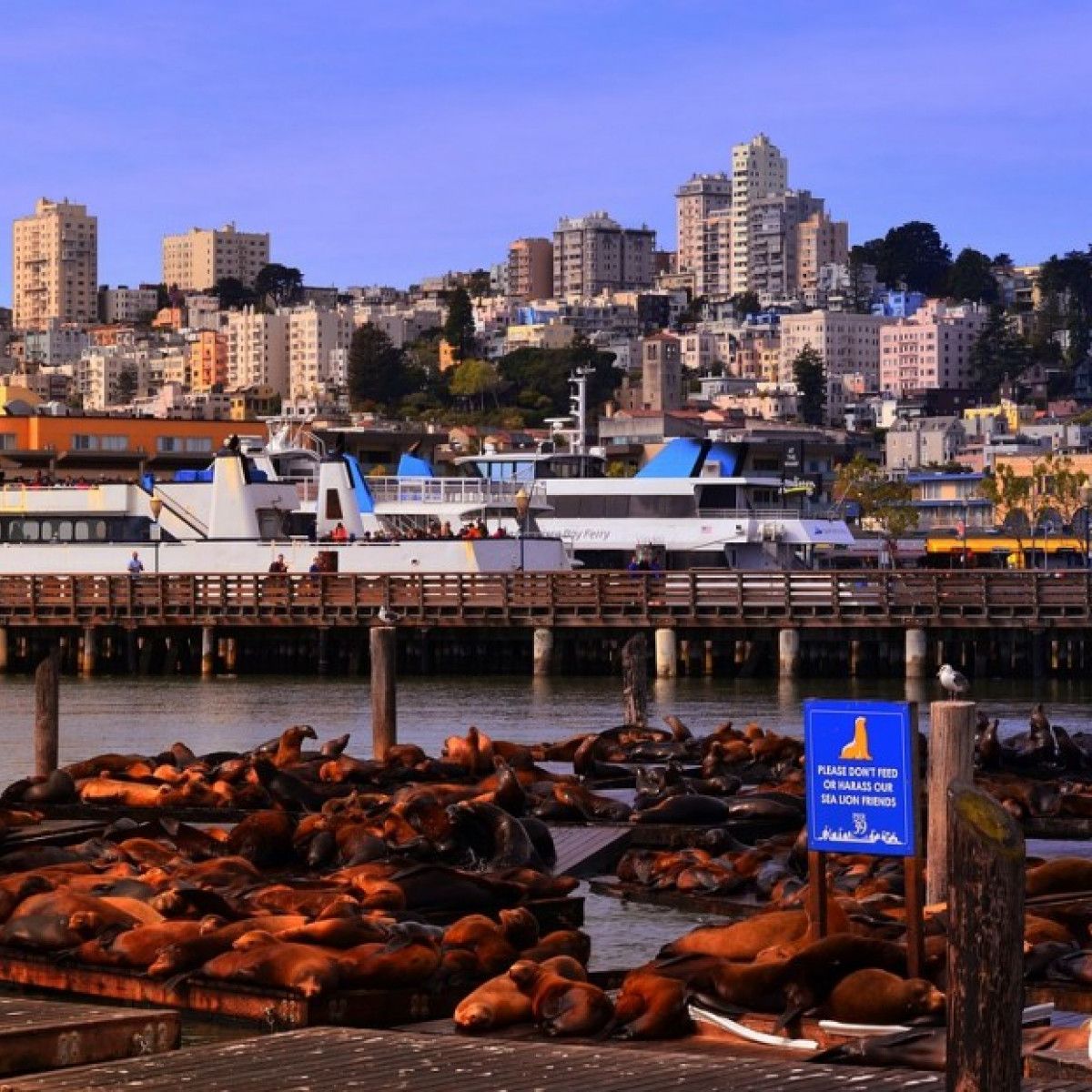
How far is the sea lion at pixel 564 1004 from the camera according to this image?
1101 centimetres

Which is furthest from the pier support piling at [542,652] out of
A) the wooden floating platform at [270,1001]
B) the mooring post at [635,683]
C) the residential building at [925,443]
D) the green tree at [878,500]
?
the residential building at [925,443]

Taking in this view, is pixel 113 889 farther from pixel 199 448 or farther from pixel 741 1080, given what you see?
A: pixel 199 448

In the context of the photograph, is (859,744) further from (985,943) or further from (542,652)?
(542,652)

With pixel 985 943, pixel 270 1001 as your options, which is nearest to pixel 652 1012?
pixel 270 1001

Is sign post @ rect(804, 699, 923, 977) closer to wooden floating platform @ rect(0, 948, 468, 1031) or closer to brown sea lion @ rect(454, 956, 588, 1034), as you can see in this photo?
brown sea lion @ rect(454, 956, 588, 1034)

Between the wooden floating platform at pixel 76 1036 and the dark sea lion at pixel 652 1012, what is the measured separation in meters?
1.97

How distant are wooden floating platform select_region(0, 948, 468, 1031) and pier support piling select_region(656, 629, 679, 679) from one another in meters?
29.9

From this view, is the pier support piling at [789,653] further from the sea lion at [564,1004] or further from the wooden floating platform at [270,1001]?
the sea lion at [564,1004]

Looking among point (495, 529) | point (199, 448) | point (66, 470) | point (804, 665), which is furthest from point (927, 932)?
point (199, 448)

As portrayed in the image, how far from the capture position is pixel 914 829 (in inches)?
446

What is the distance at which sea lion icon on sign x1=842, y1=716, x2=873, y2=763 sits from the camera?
11477 mm

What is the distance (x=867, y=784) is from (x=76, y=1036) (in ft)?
11.9

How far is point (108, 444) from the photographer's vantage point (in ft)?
315

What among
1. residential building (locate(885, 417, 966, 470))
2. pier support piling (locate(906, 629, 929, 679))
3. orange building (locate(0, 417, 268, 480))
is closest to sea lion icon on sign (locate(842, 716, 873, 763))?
pier support piling (locate(906, 629, 929, 679))
